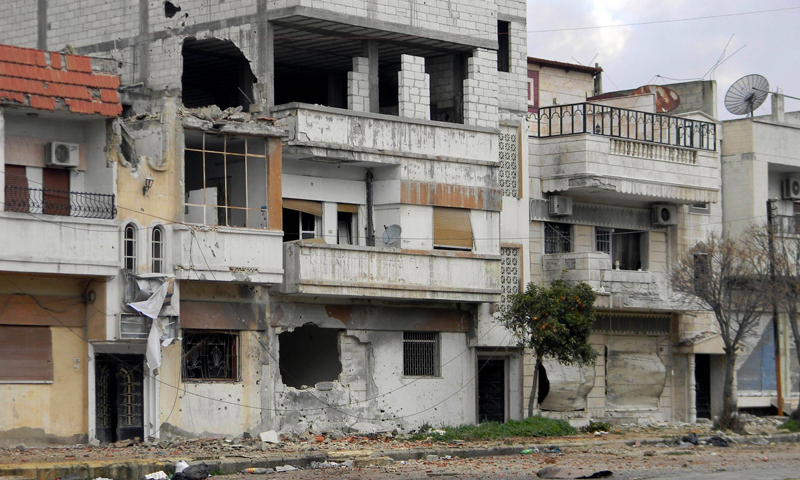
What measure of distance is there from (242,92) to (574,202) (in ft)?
33.5

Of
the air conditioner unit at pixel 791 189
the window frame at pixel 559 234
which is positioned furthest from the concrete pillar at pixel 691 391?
the air conditioner unit at pixel 791 189

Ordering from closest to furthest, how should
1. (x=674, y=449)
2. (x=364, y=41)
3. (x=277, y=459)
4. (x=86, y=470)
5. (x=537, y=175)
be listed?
(x=86, y=470) < (x=277, y=459) < (x=674, y=449) < (x=364, y=41) < (x=537, y=175)

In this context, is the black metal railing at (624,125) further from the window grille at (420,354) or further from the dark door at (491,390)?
the window grille at (420,354)

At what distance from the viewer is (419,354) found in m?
31.2

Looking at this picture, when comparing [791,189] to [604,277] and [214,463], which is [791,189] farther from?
[214,463]

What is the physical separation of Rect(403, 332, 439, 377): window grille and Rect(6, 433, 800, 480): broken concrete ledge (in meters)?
3.87

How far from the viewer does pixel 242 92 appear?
2931cm

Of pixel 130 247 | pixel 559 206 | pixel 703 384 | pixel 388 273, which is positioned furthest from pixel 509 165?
pixel 130 247

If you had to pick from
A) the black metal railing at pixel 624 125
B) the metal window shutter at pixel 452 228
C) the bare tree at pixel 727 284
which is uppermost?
the black metal railing at pixel 624 125

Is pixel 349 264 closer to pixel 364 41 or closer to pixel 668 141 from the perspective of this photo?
pixel 364 41

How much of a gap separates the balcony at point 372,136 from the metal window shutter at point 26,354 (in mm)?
6534

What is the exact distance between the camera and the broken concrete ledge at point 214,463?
20.6 m

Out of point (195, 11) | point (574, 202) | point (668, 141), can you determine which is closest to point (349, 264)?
point (195, 11)

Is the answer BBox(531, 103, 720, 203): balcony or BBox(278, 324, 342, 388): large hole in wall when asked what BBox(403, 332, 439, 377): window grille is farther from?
BBox(531, 103, 720, 203): balcony
